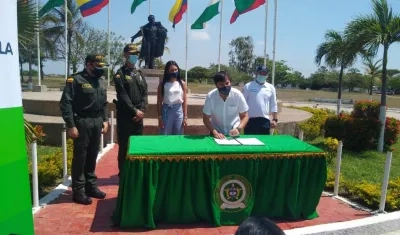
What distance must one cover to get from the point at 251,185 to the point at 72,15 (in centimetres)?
2856

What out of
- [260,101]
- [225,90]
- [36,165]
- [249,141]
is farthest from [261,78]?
[36,165]

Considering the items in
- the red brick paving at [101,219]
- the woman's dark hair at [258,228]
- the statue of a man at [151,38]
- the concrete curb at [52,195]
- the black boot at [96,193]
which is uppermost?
the statue of a man at [151,38]

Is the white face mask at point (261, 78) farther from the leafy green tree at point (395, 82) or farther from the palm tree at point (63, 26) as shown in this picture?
the leafy green tree at point (395, 82)

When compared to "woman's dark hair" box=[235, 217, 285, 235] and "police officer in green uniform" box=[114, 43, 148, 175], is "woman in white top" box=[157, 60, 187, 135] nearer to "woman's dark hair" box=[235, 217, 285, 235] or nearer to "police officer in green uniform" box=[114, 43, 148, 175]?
"police officer in green uniform" box=[114, 43, 148, 175]

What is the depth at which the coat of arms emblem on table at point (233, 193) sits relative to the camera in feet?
12.2

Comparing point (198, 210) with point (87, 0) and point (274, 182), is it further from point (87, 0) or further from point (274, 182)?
point (87, 0)

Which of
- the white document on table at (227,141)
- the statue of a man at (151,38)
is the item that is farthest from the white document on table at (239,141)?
the statue of a man at (151,38)

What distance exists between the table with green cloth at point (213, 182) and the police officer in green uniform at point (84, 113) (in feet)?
1.86

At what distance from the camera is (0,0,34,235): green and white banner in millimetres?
1764

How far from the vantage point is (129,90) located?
4617 mm

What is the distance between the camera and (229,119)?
437 cm

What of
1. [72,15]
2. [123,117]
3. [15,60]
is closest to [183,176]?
[123,117]

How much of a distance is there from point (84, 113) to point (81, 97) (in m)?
0.19

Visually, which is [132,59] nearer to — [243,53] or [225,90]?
[225,90]
